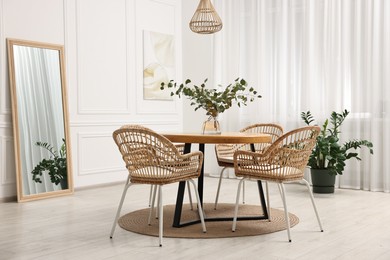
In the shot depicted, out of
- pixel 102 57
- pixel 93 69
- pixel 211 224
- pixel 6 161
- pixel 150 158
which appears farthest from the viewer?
pixel 102 57

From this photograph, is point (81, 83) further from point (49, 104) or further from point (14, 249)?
point (14, 249)

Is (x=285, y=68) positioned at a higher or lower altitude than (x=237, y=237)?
higher

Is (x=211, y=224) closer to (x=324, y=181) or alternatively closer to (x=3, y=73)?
(x=324, y=181)

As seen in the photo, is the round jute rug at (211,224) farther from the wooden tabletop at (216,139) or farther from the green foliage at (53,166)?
the green foliage at (53,166)

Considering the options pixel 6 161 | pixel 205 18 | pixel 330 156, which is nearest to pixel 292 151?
pixel 205 18

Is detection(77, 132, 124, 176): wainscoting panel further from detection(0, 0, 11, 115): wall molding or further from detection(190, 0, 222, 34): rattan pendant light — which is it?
detection(190, 0, 222, 34): rattan pendant light

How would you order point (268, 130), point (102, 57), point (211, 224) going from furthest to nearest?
point (102, 57)
point (268, 130)
point (211, 224)

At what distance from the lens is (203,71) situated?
23.6 ft

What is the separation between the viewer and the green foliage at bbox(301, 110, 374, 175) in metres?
5.36

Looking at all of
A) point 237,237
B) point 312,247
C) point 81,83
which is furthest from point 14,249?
point 81,83

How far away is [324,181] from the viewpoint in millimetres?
5457

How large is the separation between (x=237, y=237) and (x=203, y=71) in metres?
4.01

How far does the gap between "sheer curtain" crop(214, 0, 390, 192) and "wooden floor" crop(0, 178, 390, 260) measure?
3.06 feet

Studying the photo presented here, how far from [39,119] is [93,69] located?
1.02 meters
